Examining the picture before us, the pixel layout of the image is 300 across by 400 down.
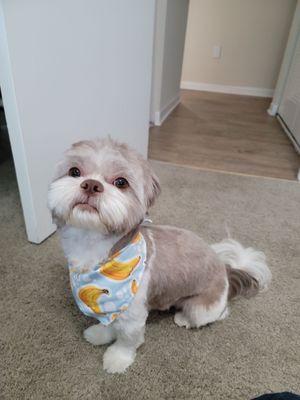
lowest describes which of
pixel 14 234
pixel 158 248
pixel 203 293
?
pixel 14 234

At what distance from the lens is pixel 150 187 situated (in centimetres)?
73

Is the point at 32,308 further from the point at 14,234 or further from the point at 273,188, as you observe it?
the point at 273,188

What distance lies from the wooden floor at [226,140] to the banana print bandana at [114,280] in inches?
60.3

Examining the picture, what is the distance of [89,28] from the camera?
4.22ft

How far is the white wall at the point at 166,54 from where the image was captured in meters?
2.59

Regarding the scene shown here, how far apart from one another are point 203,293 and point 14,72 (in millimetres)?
901

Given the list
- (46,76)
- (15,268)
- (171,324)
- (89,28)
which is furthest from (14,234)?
(89,28)

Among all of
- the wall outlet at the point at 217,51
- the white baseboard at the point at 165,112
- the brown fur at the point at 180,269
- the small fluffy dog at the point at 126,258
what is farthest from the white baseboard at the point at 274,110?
the brown fur at the point at 180,269

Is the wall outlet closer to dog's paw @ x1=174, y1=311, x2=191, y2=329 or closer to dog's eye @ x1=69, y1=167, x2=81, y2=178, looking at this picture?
dog's paw @ x1=174, y1=311, x2=191, y2=329

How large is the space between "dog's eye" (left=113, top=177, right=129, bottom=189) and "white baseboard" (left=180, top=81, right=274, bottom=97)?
163 inches

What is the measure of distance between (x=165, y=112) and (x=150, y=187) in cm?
268

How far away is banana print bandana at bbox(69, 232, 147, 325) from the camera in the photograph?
778 mm

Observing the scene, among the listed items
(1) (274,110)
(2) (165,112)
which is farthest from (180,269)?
(1) (274,110)

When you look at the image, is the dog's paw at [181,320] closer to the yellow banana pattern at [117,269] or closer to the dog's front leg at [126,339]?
the dog's front leg at [126,339]
